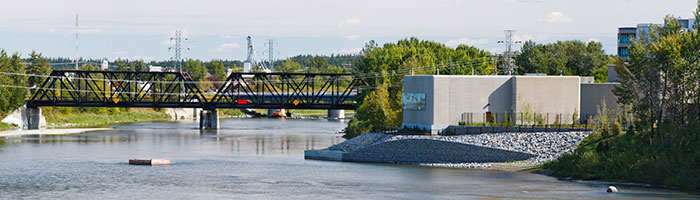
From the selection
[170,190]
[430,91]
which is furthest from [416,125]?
[170,190]

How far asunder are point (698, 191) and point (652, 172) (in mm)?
4362

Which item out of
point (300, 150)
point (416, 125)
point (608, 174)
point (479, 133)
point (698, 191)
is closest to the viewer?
point (698, 191)

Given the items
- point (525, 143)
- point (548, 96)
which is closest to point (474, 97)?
point (548, 96)

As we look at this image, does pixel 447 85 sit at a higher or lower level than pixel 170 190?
higher

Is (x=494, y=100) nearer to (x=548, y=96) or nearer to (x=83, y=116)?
(x=548, y=96)

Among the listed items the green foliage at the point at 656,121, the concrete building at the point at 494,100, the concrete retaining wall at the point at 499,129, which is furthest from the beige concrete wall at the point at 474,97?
the green foliage at the point at 656,121

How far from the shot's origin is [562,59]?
171500mm

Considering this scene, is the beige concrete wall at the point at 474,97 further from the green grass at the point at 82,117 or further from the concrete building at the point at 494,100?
the green grass at the point at 82,117

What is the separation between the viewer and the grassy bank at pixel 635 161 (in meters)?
65.1

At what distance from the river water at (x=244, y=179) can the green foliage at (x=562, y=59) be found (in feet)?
247

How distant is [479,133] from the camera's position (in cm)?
8519

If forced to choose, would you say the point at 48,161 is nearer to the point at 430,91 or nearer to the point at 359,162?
the point at 359,162

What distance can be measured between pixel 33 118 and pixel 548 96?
102623 millimetres

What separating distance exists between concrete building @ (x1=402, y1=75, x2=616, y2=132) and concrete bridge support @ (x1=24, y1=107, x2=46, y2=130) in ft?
300
